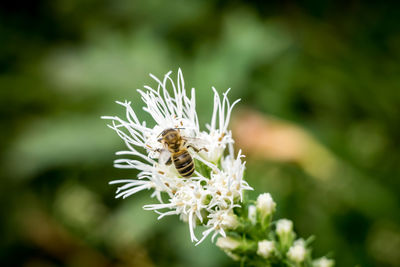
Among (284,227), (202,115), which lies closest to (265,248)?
(284,227)

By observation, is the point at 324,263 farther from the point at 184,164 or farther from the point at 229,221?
the point at 184,164

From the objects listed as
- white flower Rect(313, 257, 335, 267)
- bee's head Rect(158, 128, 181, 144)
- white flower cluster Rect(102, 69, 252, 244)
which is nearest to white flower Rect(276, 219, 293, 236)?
white flower Rect(313, 257, 335, 267)

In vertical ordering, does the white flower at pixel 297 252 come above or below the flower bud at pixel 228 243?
above

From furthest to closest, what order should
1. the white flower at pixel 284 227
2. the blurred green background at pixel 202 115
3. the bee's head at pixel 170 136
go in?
1. the blurred green background at pixel 202 115
2. the white flower at pixel 284 227
3. the bee's head at pixel 170 136

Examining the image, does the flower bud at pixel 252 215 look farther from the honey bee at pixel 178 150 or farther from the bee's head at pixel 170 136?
the bee's head at pixel 170 136

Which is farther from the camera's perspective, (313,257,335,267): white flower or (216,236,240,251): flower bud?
(313,257,335,267): white flower

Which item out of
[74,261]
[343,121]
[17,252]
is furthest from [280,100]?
[17,252]

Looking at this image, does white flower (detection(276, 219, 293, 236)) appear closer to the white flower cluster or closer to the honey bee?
the white flower cluster

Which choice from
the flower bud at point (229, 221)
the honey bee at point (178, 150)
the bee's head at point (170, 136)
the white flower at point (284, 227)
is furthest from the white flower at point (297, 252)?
the bee's head at point (170, 136)

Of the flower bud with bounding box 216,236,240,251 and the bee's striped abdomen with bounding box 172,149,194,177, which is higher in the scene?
the bee's striped abdomen with bounding box 172,149,194,177
